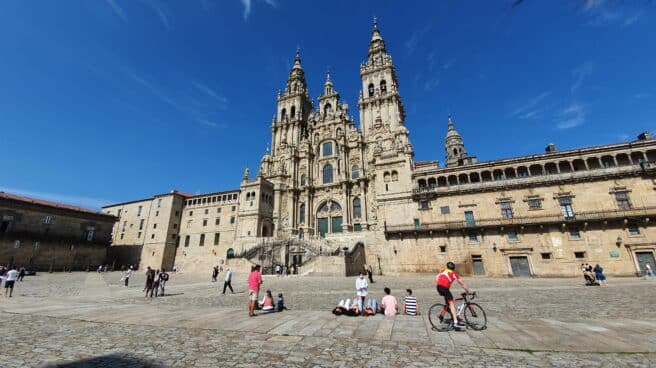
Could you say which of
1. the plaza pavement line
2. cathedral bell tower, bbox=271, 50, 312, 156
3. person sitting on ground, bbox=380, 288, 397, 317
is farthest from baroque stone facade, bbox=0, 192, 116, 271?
person sitting on ground, bbox=380, 288, 397, 317

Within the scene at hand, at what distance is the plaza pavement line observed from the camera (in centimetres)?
528

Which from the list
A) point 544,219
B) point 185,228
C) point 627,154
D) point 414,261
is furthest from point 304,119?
point 627,154

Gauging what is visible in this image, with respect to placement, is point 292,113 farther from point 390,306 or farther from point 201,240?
point 390,306

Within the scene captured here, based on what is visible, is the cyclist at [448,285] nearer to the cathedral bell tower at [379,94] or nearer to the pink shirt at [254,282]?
the pink shirt at [254,282]

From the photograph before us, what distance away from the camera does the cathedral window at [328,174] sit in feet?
149

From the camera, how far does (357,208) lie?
41.6m

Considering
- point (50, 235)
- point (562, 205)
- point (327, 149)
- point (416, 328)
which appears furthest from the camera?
point (327, 149)

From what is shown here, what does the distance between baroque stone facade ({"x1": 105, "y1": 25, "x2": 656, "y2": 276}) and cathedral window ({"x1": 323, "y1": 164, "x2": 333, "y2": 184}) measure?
241mm

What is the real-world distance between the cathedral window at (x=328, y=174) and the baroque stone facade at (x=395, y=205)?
0.24 metres

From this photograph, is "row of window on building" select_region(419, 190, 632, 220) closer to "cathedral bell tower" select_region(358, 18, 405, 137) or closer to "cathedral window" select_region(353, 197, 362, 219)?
"cathedral window" select_region(353, 197, 362, 219)

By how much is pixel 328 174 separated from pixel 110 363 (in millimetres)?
41892

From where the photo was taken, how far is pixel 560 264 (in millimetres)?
24562

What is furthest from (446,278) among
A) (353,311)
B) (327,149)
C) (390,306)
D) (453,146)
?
(453,146)

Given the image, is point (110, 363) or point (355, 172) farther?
point (355, 172)
